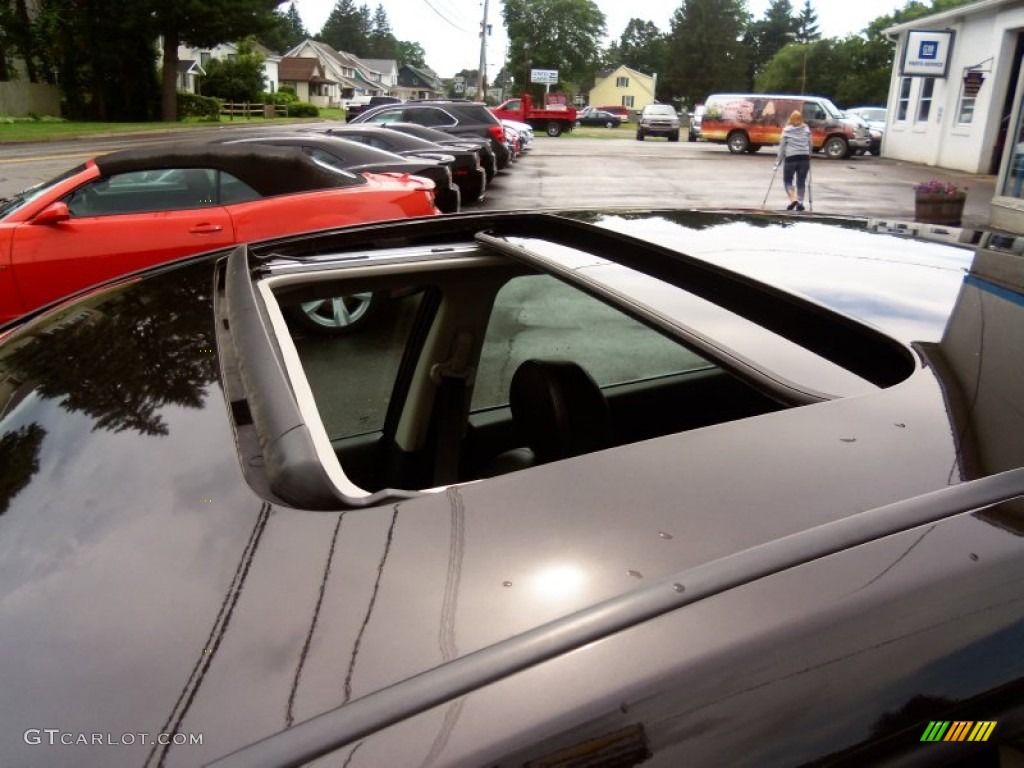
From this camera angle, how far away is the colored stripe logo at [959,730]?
3.34ft

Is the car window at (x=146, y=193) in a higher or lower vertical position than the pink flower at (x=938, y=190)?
higher

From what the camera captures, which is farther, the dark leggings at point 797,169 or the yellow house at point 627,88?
the yellow house at point 627,88

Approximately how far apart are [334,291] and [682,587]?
158 centimetres

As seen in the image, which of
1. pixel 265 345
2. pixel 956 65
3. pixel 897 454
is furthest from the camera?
pixel 956 65

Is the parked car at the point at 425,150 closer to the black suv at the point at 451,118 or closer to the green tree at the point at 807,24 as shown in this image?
the black suv at the point at 451,118

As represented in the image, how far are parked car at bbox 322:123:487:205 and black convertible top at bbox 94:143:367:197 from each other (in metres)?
5.49

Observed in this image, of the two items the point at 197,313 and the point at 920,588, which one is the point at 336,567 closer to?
the point at 920,588

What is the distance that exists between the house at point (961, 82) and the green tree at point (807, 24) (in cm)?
9792

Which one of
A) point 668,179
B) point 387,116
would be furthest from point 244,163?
point 668,179

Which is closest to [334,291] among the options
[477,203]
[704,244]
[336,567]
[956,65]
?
[704,244]

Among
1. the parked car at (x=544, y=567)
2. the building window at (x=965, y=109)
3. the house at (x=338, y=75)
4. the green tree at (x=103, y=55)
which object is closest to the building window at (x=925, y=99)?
the building window at (x=965, y=109)

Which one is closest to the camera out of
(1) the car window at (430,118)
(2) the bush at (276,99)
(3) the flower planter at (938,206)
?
(3) the flower planter at (938,206)

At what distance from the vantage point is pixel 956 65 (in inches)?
932

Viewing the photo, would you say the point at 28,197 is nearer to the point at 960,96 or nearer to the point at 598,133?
the point at 960,96
